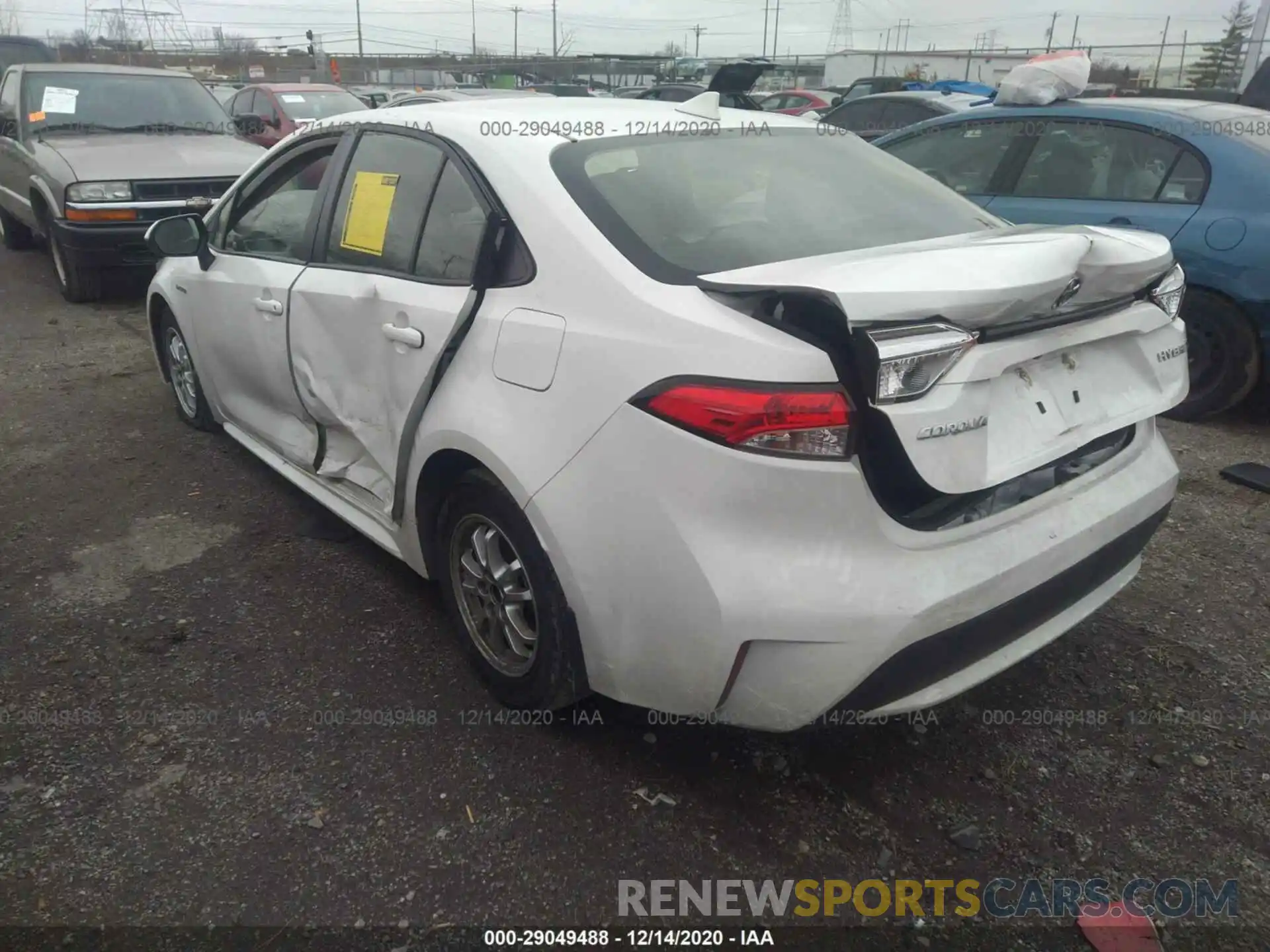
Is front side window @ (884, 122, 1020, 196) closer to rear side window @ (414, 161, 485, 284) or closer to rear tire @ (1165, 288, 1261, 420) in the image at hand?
rear tire @ (1165, 288, 1261, 420)

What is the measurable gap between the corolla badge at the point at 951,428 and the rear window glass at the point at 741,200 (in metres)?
0.62

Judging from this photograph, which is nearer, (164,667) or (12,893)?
(12,893)

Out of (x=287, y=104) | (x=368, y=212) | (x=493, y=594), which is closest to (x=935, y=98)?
(x=287, y=104)

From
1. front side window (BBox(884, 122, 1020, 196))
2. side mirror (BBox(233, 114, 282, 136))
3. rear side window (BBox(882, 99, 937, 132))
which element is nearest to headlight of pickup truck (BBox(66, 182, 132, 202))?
side mirror (BBox(233, 114, 282, 136))

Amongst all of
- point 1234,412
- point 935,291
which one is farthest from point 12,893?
point 1234,412

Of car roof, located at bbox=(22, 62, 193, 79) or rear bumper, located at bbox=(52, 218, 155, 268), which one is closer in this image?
rear bumper, located at bbox=(52, 218, 155, 268)

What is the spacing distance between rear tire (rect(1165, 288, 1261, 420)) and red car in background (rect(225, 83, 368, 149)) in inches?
398

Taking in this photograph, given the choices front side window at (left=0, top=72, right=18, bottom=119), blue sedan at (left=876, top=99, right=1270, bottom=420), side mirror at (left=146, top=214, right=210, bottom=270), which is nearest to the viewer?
side mirror at (left=146, top=214, right=210, bottom=270)

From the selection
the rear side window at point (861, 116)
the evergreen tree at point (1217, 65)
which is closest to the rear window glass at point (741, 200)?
the rear side window at point (861, 116)

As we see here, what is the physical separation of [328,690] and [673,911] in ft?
4.10

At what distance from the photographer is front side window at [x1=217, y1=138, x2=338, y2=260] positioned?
130 inches

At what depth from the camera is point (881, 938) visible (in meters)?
1.97

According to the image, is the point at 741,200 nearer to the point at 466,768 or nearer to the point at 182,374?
the point at 466,768

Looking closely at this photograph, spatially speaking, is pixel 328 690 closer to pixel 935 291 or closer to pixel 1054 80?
pixel 935 291
